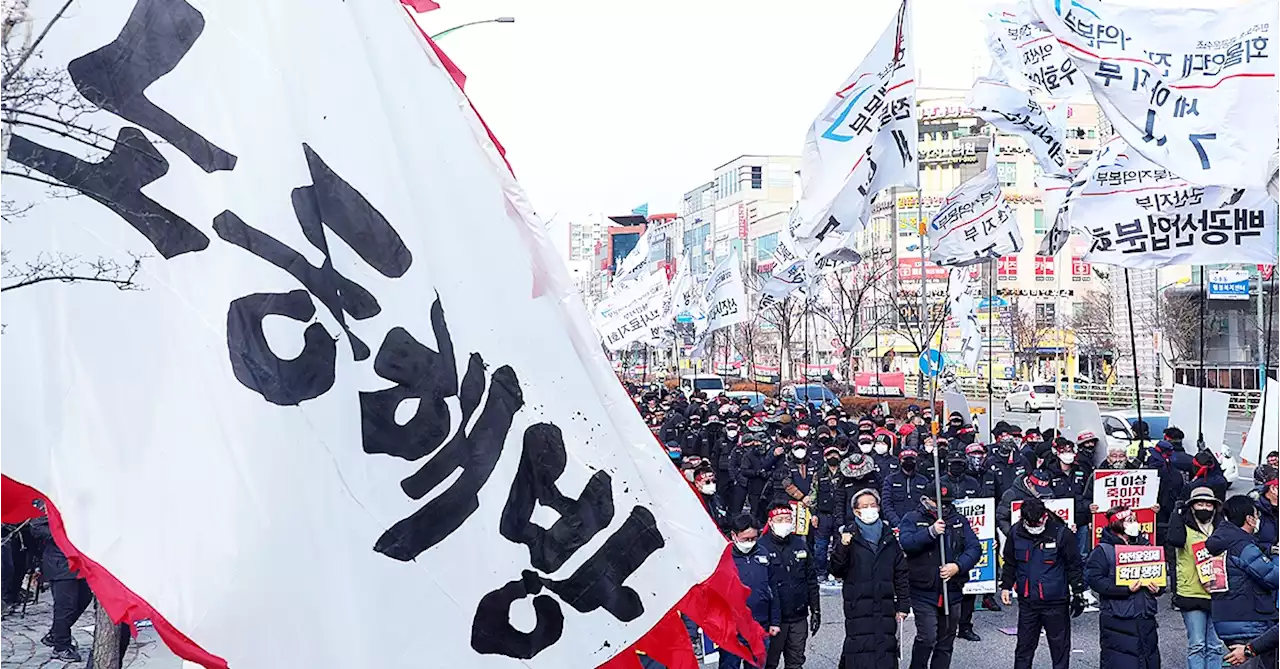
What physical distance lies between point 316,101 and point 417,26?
0.40m

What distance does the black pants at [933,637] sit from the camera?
10.3 metres

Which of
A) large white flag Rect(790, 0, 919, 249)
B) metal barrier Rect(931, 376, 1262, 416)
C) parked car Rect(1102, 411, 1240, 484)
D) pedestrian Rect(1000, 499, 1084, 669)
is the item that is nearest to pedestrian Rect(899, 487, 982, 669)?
pedestrian Rect(1000, 499, 1084, 669)

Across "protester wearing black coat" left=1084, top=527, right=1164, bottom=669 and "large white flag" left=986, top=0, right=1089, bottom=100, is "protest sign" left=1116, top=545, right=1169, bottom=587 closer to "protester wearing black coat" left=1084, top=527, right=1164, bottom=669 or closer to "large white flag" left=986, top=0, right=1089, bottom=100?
"protester wearing black coat" left=1084, top=527, right=1164, bottom=669

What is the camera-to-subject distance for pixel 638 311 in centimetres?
2900

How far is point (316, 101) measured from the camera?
316 centimetres

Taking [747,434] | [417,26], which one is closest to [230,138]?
[417,26]

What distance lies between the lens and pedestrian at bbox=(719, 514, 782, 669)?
31.9 ft

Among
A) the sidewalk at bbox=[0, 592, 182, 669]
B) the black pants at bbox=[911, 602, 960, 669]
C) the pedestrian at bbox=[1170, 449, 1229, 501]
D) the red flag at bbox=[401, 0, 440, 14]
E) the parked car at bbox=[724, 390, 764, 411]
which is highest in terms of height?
the red flag at bbox=[401, 0, 440, 14]

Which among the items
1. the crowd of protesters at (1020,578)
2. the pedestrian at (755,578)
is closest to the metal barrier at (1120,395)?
the crowd of protesters at (1020,578)

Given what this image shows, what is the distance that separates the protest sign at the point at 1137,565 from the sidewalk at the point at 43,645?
720 cm

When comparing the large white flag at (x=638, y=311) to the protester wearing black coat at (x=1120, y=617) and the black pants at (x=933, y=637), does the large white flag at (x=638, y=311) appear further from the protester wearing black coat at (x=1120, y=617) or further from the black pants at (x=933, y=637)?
the protester wearing black coat at (x=1120, y=617)

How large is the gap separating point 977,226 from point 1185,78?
11766mm

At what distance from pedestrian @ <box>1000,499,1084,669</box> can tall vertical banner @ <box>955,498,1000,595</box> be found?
1.02 metres

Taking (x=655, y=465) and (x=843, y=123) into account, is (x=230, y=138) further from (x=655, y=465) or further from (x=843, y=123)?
(x=843, y=123)
